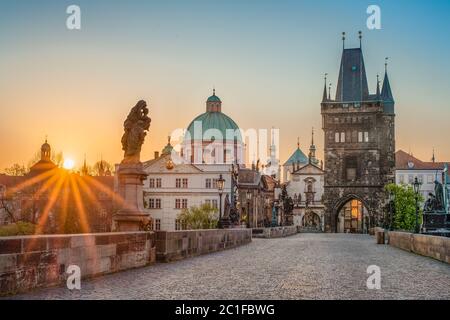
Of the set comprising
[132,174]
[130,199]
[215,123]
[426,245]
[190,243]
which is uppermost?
[215,123]

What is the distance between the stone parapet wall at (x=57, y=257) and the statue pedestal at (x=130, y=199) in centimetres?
403

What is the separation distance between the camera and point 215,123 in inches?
4213

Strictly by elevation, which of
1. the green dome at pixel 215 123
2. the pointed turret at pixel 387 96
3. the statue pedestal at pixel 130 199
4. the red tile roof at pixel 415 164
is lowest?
the statue pedestal at pixel 130 199

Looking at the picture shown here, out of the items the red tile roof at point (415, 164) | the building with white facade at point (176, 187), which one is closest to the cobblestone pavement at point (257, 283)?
the building with white facade at point (176, 187)

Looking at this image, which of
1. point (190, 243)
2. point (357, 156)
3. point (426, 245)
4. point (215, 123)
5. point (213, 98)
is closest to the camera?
point (190, 243)

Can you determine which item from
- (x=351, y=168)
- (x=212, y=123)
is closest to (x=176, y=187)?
(x=212, y=123)

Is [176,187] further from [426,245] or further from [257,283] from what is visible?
[257,283]

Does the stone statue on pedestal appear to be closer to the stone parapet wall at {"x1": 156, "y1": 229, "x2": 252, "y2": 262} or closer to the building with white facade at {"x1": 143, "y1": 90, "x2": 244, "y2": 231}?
the stone parapet wall at {"x1": 156, "y1": 229, "x2": 252, "y2": 262}

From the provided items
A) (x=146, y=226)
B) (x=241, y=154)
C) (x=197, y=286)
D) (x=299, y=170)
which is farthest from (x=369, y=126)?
(x=197, y=286)

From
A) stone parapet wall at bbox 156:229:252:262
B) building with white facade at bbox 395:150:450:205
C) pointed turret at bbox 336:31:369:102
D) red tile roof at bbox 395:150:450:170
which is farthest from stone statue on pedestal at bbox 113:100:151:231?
red tile roof at bbox 395:150:450:170

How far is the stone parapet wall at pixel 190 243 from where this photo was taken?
16656 millimetres

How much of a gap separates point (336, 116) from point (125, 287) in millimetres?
89581

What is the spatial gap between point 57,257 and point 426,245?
15.4 metres

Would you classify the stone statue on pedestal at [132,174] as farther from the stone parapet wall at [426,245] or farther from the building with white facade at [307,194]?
the building with white facade at [307,194]
